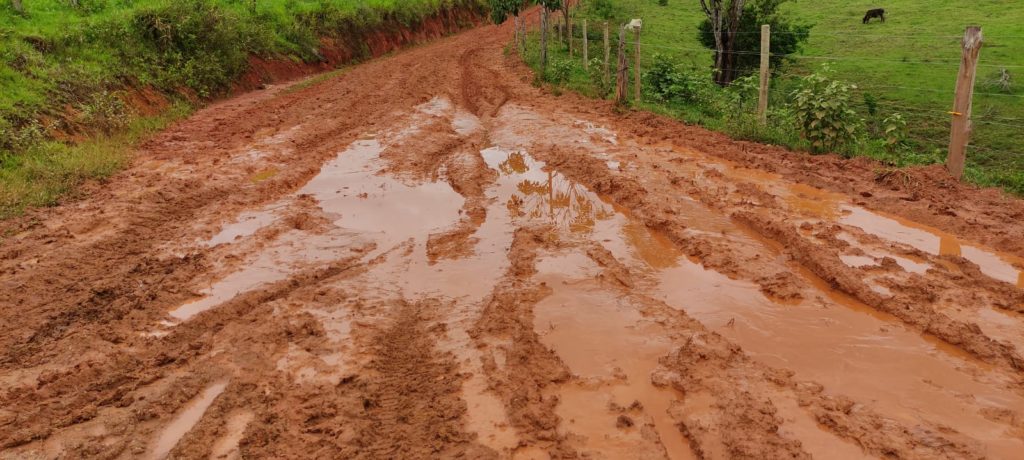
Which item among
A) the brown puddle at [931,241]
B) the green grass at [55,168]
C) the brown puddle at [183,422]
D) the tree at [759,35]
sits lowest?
the brown puddle at [183,422]

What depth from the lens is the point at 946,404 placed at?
373 centimetres

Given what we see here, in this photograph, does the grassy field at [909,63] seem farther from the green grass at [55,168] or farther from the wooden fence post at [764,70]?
the green grass at [55,168]

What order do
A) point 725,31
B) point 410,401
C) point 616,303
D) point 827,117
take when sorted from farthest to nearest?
1. point 725,31
2. point 827,117
3. point 616,303
4. point 410,401

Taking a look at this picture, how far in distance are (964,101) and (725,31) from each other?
35.8ft

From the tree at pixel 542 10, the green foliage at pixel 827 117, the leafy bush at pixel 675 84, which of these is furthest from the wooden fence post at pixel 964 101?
the tree at pixel 542 10

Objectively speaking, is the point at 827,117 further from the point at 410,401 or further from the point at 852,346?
the point at 410,401

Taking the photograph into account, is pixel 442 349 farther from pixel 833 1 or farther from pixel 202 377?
pixel 833 1

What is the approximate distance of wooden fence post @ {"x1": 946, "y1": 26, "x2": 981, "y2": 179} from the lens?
7230 millimetres

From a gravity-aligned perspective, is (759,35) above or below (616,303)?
above

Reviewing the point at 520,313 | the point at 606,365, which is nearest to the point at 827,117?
the point at 520,313

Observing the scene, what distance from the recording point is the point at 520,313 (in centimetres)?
498

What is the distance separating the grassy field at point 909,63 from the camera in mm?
11445

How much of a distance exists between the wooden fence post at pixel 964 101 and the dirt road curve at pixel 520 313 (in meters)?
0.50

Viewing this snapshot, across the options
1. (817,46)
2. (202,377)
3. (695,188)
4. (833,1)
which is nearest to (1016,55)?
(817,46)
